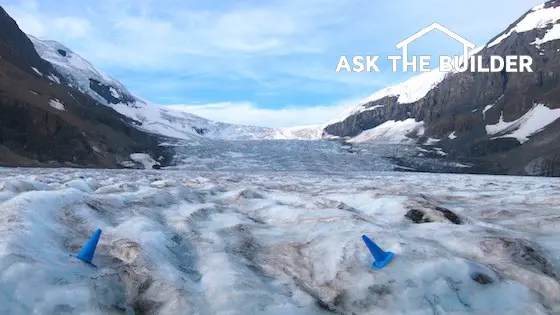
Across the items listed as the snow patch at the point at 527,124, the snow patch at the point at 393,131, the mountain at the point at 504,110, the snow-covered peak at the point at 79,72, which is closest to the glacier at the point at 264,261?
the mountain at the point at 504,110

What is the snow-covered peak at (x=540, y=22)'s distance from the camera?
411 feet

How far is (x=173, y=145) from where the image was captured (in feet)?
215

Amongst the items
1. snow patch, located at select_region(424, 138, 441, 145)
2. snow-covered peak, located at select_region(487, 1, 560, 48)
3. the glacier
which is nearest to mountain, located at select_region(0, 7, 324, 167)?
the glacier

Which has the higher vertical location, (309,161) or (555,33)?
(555,33)

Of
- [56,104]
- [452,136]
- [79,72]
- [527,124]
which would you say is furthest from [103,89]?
[527,124]

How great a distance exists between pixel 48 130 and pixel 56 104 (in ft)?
50.1

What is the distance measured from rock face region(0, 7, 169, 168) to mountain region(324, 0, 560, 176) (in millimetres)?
47826

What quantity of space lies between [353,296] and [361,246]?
844mm

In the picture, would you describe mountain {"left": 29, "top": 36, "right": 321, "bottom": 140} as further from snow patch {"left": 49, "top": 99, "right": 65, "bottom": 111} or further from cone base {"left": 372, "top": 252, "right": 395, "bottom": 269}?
cone base {"left": 372, "top": 252, "right": 395, "bottom": 269}

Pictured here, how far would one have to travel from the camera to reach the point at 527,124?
98188 millimetres

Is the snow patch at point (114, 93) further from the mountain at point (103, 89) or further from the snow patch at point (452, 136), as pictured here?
the snow patch at point (452, 136)

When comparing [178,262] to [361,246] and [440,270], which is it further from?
[440,270]

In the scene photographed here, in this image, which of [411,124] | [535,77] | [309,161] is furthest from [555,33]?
[309,161]

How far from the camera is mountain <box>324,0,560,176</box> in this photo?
259ft
